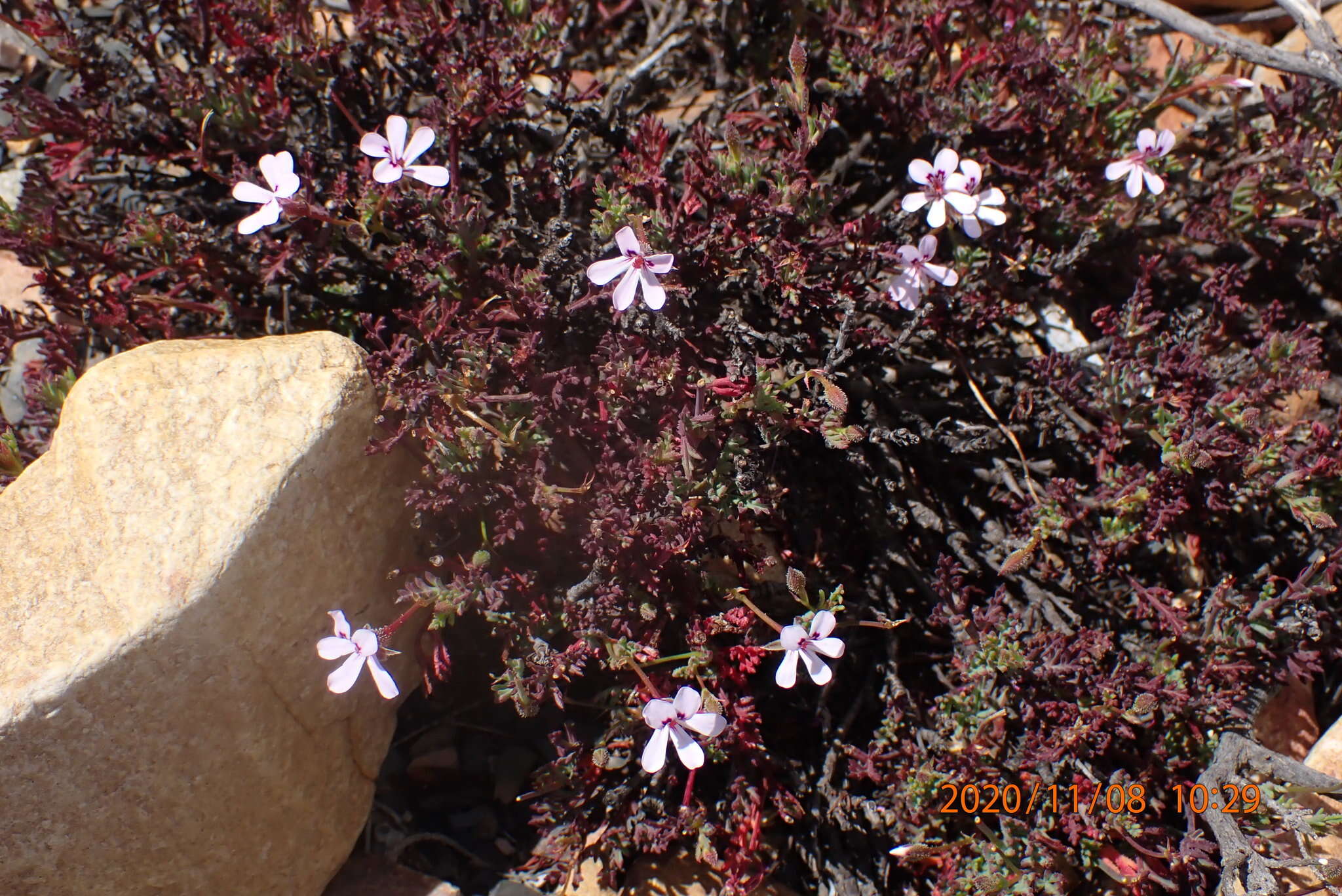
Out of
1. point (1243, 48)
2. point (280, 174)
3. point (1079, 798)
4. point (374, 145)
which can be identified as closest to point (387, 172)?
point (374, 145)

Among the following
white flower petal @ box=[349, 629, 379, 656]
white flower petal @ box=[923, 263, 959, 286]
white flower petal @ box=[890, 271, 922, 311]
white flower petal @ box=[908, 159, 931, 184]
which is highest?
white flower petal @ box=[908, 159, 931, 184]

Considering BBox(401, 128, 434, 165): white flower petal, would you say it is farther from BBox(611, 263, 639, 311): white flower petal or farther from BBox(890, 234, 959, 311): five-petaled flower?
BBox(890, 234, 959, 311): five-petaled flower

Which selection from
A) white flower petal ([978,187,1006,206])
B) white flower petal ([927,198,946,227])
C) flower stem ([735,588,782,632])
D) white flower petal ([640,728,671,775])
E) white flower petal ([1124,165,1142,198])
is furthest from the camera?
A: white flower petal ([1124,165,1142,198])

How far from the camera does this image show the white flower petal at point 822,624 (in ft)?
9.55

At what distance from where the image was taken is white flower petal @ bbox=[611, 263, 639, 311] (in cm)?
292

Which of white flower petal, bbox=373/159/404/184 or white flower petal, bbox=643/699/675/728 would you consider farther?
white flower petal, bbox=373/159/404/184

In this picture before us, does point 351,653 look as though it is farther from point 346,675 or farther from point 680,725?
point 680,725

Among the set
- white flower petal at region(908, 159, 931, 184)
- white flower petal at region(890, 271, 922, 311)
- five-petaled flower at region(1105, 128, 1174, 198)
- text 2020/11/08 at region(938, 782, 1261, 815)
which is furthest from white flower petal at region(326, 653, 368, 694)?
five-petaled flower at region(1105, 128, 1174, 198)

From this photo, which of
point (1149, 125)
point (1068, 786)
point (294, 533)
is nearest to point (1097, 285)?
point (1149, 125)

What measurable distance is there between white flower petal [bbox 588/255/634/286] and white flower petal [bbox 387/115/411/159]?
2.58ft

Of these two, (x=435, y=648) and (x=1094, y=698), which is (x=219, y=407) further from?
(x=1094, y=698)

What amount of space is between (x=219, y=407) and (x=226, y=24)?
1.58m

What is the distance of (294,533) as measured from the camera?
3002mm

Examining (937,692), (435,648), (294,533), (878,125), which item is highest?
(878,125)
